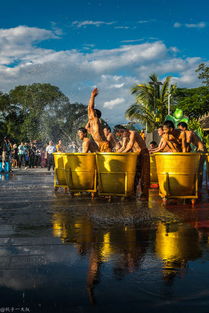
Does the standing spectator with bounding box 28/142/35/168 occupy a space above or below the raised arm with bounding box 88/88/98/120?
below

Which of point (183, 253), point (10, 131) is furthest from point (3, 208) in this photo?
point (10, 131)

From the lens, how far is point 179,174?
805 centimetres

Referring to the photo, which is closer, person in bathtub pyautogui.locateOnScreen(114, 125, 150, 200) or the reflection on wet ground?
the reflection on wet ground

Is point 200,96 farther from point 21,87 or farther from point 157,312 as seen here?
point 157,312

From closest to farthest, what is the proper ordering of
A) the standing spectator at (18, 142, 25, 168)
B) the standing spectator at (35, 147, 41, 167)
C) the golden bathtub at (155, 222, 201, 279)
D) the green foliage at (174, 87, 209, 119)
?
the golden bathtub at (155, 222, 201, 279)
the standing spectator at (18, 142, 25, 168)
the standing spectator at (35, 147, 41, 167)
the green foliage at (174, 87, 209, 119)

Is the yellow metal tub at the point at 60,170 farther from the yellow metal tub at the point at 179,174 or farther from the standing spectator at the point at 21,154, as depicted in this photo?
the standing spectator at the point at 21,154

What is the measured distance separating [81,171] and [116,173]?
104 cm

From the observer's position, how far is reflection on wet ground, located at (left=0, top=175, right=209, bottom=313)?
107 inches

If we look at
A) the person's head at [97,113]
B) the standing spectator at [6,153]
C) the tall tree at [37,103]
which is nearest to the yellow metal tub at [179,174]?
the person's head at [97,113]

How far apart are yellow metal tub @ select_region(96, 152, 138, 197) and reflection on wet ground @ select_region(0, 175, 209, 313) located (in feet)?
7.10

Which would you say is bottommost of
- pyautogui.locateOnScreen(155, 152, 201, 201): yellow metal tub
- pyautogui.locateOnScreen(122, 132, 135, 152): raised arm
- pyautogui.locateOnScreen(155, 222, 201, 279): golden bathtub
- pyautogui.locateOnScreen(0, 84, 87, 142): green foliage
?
pyautogui.locateOnScreen(155, 222, 201, 279): golden bathtub

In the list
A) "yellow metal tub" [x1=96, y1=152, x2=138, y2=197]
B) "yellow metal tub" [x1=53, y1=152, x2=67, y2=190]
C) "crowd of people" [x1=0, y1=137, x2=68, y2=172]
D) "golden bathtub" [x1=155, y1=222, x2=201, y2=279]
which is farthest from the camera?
"crowd of people" [x1=0, y1=137, x2=68, y2=172]

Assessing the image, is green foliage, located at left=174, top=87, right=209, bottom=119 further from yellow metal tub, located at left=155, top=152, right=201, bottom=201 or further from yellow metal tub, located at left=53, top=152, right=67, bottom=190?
yellow metal tub, located at left=155, top=152, right=201, bottom=201

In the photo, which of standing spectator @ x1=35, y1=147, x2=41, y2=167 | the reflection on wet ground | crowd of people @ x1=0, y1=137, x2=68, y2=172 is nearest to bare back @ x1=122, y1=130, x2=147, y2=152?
the reflection on wet ground
